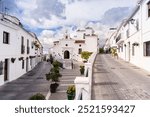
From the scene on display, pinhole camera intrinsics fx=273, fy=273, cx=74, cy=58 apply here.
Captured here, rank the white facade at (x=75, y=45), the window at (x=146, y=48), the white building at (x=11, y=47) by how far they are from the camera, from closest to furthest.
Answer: the window at (x=146, y=48) → the white building at (x=11, y=47) → the white facade at (x=75, y=45)

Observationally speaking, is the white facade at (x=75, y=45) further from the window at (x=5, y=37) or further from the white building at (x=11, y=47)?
the window at (x=5, y=37)

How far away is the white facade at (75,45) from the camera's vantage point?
41931mm

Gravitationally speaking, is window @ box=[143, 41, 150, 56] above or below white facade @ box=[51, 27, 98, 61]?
below

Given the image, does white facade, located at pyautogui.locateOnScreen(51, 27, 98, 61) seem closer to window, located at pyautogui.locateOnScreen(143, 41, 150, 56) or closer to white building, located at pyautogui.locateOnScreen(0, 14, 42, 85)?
white building, located at pyautogui.locateOnScreen(0, 14, 42, 85)

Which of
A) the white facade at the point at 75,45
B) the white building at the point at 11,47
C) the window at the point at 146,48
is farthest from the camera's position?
the white facade at the point at 75,45

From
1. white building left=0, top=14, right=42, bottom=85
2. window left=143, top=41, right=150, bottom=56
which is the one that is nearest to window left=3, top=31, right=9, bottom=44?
white building left=0, top=14, right=42, bottom=85

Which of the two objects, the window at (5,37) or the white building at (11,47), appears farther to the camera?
the window at (5,37)

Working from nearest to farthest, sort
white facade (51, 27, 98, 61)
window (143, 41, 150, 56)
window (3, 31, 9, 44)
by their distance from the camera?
window (143, 41, 150, 56), window (3, 31, 9, 44), white facade (51, 27, 98, 61)

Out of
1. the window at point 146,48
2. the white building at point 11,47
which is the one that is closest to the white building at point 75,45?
the white building at point 11,47

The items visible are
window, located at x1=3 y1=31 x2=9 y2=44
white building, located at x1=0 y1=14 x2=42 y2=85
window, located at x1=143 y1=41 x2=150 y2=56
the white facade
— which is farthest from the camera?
the white facade

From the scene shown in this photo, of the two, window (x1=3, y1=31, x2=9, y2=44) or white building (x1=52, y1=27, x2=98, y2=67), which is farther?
white building (x1=52, y1=27, x2=98, y2=67)

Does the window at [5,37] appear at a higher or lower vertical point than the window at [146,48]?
higher

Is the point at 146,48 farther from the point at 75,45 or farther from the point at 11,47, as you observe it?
the point at 75,45

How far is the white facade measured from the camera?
41.9 metres
